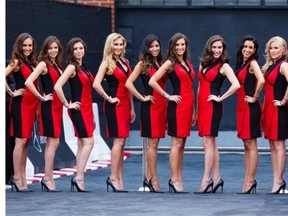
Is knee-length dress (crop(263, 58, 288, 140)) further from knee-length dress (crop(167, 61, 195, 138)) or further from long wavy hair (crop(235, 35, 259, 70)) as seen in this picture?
knee-length dress (crop(167, 61, 195, 138))

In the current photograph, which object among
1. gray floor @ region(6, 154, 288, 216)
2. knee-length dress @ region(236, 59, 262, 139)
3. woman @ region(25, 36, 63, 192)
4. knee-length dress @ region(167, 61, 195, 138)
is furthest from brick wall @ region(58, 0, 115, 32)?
knee-length dress @ region(236, 59, 262, 139)

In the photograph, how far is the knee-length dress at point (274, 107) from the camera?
36.4 feet

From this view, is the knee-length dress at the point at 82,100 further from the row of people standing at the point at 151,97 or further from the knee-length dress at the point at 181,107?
the knee-length dress at the point at 181,107

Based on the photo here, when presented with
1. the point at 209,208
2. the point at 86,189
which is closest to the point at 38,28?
the point at 86,189

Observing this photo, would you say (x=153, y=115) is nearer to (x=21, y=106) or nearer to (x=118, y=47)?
(x=118, y=47)

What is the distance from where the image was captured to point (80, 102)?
11422 millimetres

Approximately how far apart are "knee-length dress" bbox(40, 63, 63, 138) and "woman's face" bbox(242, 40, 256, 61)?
7.57ft

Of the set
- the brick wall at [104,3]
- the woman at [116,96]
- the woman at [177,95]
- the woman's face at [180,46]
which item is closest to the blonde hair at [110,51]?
the woman at [116,96]

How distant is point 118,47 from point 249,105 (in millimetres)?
1758

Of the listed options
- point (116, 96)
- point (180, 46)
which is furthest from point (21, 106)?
point (180, 46)

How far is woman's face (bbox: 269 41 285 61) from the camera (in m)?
11.1

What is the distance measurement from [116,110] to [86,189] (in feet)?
4.20

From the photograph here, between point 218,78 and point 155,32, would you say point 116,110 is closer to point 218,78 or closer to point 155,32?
point 218,78

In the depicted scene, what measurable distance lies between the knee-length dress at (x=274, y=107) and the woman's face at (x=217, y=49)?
63cm
